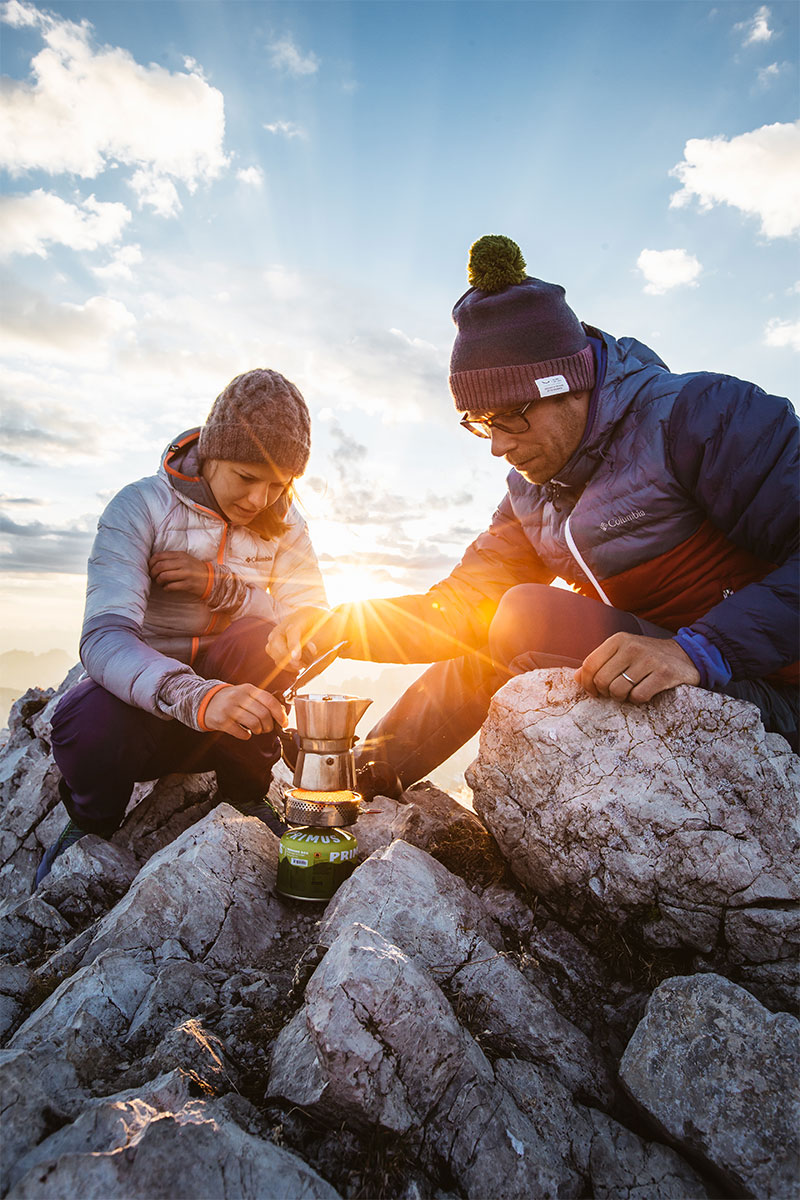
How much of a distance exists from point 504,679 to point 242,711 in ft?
6.76

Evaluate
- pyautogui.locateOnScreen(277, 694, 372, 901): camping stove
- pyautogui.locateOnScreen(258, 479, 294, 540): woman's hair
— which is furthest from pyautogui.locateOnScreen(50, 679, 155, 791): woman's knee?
pyautogui.locateOnScreen(258, 479, 294, 540): woman's hair

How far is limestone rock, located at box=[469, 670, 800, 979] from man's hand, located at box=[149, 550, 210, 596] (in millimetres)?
3180

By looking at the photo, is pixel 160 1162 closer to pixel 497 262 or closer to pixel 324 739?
pixel 324 739

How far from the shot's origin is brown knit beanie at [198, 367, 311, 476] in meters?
5.04

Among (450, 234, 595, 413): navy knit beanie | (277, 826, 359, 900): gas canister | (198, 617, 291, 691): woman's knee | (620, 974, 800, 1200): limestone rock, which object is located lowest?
(620, 974, 800, 1200): limestone rock

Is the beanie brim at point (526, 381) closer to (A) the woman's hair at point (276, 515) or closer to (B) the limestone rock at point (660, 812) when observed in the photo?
(B) the limestone rock at point (660, 812)

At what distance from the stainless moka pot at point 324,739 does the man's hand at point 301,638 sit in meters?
1.10

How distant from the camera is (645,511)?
3867 millimetres

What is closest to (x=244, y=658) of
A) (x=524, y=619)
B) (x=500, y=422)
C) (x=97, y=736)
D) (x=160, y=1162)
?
(x=97, y=736)

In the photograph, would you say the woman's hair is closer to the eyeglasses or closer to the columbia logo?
the eyeglasses

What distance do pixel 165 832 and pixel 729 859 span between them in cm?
457

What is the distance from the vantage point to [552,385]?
13.5 ft

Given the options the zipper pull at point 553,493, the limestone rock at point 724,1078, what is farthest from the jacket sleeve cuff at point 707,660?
the zipper pull at point 553,493

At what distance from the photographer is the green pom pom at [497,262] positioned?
430cm
